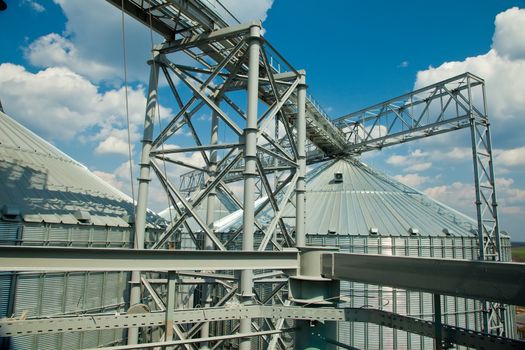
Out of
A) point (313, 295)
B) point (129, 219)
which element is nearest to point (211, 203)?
point (129, 219)

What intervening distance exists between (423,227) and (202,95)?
14947 mm

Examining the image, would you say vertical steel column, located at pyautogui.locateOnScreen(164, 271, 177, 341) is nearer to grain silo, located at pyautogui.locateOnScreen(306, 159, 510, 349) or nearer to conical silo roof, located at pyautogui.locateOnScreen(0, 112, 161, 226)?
conical silo roof, located at pyautogui.locateOnScreen(0, 112, 161, 226)

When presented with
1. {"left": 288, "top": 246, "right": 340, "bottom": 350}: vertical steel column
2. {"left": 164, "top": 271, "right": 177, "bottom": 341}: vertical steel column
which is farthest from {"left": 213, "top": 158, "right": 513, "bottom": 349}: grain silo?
{"left": 164, "top": 271, "right": 177, "bottom": 341}: vertical steel column

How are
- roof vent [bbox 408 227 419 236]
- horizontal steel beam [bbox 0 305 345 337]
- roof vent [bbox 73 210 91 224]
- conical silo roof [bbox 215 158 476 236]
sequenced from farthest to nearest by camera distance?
conical silo roof [bbox 215 158 476 236] < roof vent [bbox 408 227 419 236] < roof vent [bbox 73 210 91 224] < horizontal steel beam [bbox 0 305 345 337]

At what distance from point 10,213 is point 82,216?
216 centimetres

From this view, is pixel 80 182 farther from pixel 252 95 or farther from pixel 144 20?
pixel 252 95

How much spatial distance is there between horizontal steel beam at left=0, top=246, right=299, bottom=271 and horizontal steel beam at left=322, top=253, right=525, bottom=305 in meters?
1.00

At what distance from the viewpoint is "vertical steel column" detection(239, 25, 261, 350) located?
8.66 metres

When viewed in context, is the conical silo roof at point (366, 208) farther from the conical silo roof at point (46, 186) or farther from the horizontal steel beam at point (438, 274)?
the horizontal steel beam at point (438, 274)

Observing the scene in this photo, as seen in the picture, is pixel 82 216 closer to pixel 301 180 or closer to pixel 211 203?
pixel 211 203

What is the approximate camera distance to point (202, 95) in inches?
385

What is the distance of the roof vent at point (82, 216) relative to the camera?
1118cm

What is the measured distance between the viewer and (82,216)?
11.2 m

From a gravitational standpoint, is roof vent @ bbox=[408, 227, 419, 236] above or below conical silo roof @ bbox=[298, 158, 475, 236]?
below
